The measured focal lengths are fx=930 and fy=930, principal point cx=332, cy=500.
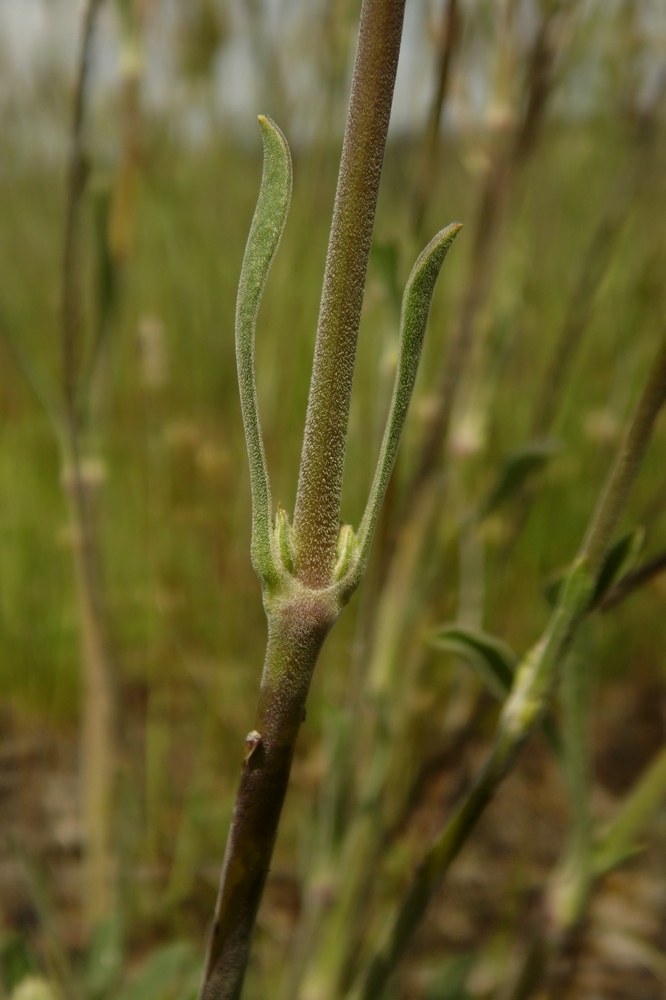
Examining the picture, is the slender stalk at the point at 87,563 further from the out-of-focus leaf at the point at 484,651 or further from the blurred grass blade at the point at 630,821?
the blurred grass blade at the point at 630,821

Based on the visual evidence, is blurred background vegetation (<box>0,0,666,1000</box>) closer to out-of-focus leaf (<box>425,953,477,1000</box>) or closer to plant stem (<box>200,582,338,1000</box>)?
out-of-focus leaf (<box>425,953,477,1000</box>)

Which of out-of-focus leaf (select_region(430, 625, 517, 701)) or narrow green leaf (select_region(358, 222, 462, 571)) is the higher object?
narrow green leaf (select_region(358, 222, 462, 571))

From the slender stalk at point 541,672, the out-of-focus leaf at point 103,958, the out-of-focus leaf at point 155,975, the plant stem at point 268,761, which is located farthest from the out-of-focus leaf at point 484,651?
the out-of-focus leaf at point 103,958

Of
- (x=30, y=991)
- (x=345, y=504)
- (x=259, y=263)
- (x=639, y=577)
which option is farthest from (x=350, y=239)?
(x=345, y=504)

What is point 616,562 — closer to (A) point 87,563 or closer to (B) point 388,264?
(B) point 388,264

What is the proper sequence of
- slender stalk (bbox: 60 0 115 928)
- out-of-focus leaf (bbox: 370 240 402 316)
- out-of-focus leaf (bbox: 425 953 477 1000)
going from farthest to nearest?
out-of-focus leaf (bbox: 425 953 477 1000) → slender stalk (bbox: 60 0 115 928) → out-of-focus leaf (bbox: 370 240 402 316)

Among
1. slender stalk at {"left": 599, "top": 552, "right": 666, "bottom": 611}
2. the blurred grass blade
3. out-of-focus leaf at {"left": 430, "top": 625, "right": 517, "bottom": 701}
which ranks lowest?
the blurred grass blade

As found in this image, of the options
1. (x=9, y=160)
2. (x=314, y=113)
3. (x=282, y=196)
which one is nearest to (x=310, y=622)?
(x=282, y=196)

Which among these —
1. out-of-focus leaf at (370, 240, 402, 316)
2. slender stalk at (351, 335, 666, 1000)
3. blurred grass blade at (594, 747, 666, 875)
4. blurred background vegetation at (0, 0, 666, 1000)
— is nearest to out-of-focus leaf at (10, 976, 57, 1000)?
blurred background vegetation at (0, 0, 666, 1000)
